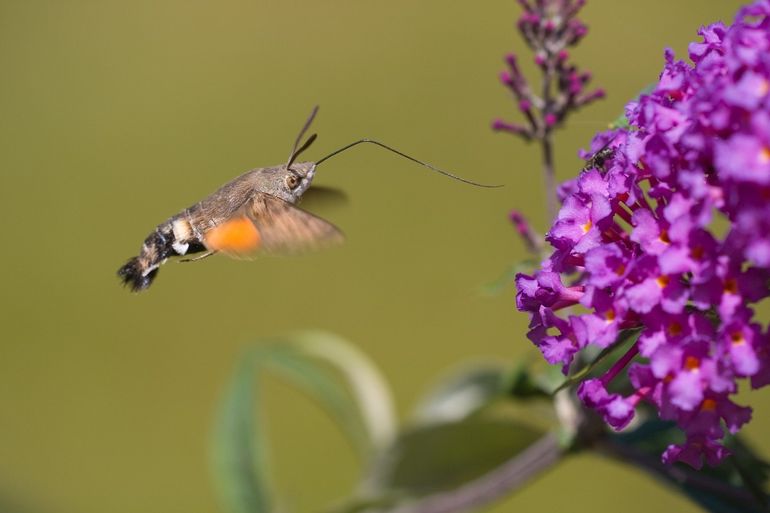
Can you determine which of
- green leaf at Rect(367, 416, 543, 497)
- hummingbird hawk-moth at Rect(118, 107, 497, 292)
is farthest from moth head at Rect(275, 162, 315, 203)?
green leaf at Rect(367, 416, 543, 497)

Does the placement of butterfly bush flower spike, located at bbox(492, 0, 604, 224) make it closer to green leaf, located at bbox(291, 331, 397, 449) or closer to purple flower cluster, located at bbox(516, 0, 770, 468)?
purple flower cluster, located at bbox(516, 0, 770, 468)

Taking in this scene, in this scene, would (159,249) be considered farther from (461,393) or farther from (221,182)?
(221,182)

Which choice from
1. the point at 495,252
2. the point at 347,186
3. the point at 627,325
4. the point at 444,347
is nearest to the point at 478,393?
the point at 627,325

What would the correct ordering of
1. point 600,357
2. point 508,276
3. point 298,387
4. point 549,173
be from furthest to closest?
point 298,387 < point 549,173 < point 508,276 < point 600,357

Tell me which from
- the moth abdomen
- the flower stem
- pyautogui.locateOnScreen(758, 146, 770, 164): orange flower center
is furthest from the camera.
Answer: the moth abdomen

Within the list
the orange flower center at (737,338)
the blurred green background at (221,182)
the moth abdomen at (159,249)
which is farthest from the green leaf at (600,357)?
the blurred green background at (221,182)

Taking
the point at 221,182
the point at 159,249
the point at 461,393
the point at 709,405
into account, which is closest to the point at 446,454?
the point at 461,393

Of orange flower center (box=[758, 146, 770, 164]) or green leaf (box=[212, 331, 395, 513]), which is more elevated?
green leaf (box=[212, 331, 395, 513])
